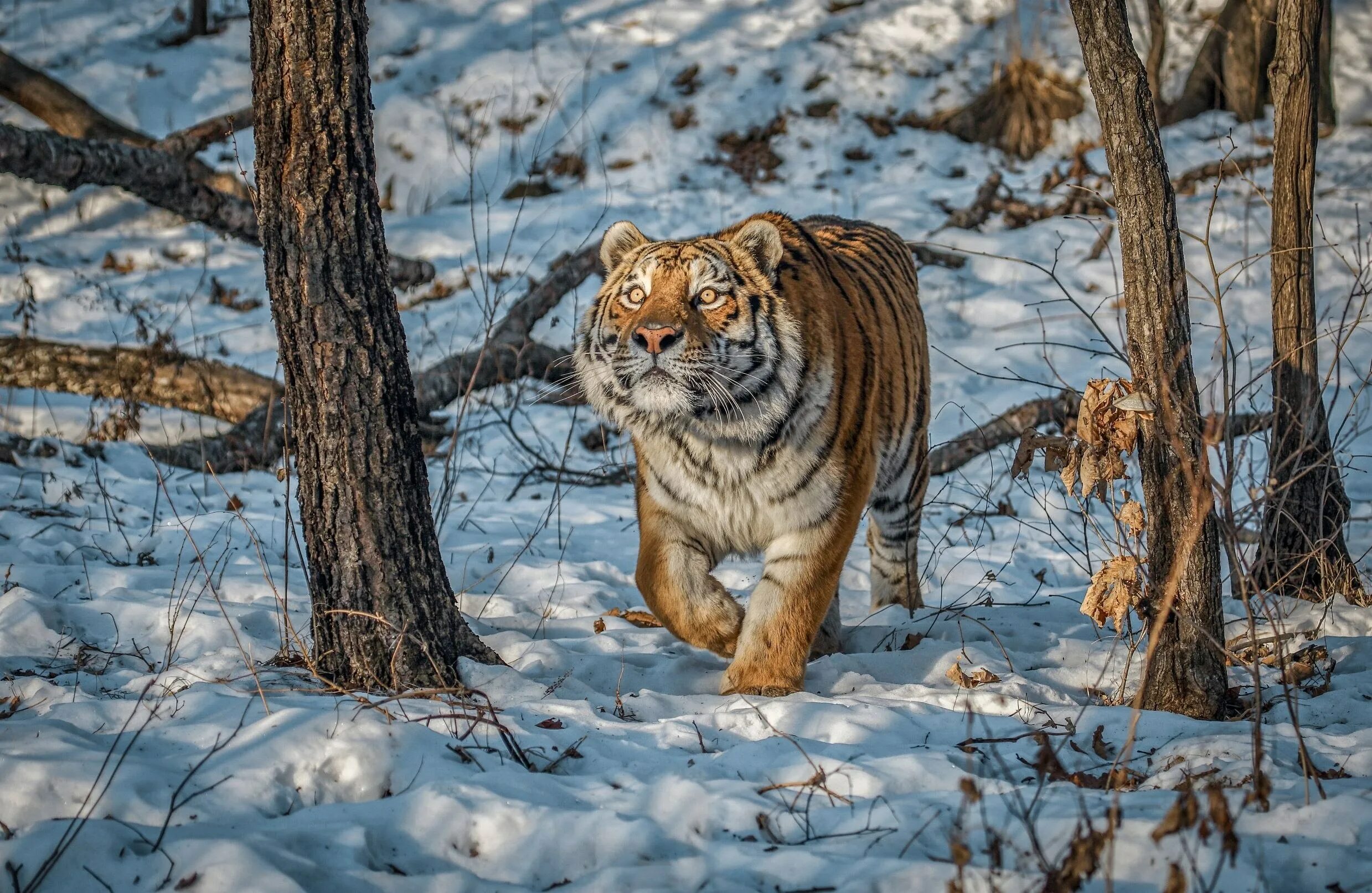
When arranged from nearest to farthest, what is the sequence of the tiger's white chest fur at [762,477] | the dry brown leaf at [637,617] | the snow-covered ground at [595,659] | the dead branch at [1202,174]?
the snow-covered ground at [595,659] < the tiger's white chest fur at [762,477] < the dry brown leaf at [637,617] < the dead branch at [1202,174]

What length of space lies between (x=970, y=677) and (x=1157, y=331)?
131 cm

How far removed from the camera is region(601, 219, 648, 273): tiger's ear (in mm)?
4035

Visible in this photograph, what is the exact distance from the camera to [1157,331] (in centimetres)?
305

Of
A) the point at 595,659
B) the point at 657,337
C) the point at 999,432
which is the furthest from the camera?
the point at 999,432

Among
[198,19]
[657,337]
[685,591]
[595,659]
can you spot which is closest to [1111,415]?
[657,337]

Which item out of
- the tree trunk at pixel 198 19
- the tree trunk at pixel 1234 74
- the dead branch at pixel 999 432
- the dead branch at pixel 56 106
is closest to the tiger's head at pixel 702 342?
the dead branch at pixel 999 432

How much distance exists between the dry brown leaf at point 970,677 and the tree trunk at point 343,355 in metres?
1.63

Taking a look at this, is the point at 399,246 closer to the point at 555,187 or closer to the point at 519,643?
the point at 555,187

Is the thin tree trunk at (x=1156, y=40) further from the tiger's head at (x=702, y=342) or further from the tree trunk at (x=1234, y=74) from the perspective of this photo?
the tiger's head at (x=702, y=342)

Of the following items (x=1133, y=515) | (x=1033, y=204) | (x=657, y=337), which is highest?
(x=1033, y=204)

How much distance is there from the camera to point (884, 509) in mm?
4770

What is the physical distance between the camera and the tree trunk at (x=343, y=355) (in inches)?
116

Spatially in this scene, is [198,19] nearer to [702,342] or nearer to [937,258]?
[937,258]

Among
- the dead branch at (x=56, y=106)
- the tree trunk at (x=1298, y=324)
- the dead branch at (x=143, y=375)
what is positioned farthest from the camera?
the dead branch at (x=56, y=106)
